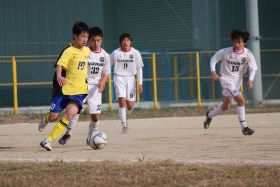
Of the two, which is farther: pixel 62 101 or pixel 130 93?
pixel 130 93

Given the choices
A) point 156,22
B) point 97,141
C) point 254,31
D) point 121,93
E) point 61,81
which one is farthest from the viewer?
point 156,22

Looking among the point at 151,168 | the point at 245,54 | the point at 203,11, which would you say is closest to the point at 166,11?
the point at 203,11

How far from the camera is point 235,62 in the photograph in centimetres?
1614

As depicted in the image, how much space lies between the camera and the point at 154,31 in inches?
1484

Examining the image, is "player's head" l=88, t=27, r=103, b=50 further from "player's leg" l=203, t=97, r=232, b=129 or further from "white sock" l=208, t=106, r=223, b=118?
"white sock" l=208, t=106, r=223, b=118

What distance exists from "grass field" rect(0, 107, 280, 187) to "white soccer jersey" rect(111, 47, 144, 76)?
3.98 feet

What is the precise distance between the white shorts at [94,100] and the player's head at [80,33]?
5.69 ft

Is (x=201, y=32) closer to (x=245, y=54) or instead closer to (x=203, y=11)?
(x=203, y=11)

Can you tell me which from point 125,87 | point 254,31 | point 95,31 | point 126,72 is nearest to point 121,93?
point 125,87

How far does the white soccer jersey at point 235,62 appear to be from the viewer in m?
16.1

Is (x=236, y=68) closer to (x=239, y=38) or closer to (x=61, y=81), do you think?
(x=239, y=38)

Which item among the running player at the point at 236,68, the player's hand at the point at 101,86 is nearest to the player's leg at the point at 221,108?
the running player at the point at 236,68

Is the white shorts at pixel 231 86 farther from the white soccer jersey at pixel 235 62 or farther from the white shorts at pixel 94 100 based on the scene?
the white shorts at pixel 94 100

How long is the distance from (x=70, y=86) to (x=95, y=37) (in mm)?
1949
